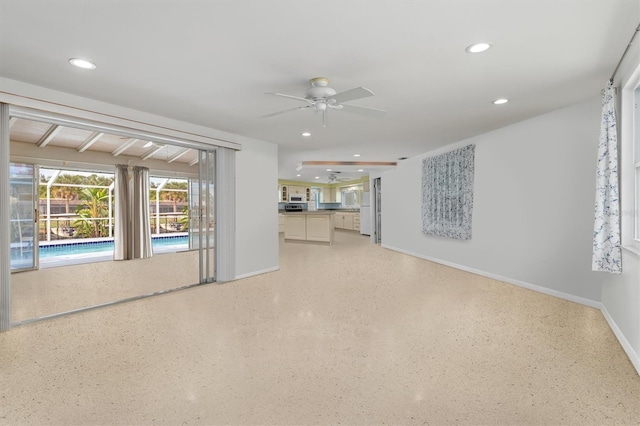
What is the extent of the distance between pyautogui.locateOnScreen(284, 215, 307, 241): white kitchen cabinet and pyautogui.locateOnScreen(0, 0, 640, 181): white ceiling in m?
5.52

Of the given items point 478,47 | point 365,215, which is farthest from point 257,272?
point 365,215

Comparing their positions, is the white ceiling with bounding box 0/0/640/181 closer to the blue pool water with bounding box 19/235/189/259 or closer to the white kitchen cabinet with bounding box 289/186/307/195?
the blue pool water with bounding box 19/235/189/259

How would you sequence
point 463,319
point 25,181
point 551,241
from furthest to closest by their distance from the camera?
point 25,181 < point 551,241 < point 463,319

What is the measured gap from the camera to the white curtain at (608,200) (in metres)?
2.39

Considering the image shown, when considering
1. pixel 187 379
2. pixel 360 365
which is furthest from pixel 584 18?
pixel 187 379

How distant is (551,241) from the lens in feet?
12.0

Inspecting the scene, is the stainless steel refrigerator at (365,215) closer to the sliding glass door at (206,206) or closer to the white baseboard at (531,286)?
the white baseboard at (531,286)

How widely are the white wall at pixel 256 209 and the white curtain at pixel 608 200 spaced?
4.00 metres

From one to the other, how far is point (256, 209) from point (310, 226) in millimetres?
3968

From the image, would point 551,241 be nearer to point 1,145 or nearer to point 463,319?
point 463,319

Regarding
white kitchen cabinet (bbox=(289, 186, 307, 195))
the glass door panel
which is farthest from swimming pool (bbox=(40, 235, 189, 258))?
white kitchen cabinet (bbox=(289, 186, 307, 195))

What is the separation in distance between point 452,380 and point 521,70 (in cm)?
241

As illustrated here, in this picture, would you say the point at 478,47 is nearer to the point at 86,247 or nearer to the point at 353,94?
the point at 353,94

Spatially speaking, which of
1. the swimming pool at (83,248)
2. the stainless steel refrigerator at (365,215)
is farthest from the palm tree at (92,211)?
the stainless steel refrigerator at (365,215)
